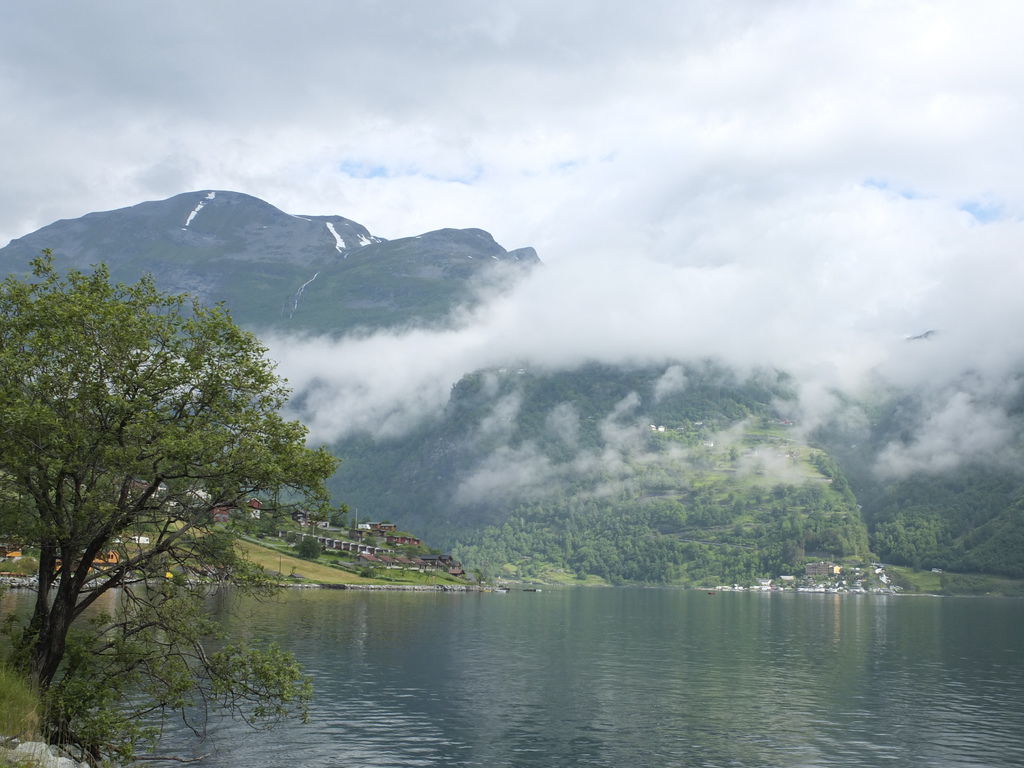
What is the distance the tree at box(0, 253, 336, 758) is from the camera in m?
35.3

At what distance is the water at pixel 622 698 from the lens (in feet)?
177

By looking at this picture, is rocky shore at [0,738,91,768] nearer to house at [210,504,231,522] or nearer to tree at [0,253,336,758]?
tree at [0,253,336,758]

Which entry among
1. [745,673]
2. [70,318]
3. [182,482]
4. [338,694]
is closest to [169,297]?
[70,318]

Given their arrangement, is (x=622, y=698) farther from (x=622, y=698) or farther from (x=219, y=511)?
(x=219, y=511)

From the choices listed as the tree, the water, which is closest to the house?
the tree

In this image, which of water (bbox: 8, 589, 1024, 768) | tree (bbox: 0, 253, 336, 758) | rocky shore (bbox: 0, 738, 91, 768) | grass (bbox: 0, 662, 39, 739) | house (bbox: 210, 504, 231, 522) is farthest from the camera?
water (bbox: 8, 589, 1024, 768)

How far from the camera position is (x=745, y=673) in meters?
91.9

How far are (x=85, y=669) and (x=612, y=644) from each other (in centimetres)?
9041

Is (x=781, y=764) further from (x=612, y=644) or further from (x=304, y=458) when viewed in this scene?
→ (x=612, y=644)

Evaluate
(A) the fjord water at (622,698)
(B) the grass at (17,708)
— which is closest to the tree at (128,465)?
(B) the grass at (17,708)

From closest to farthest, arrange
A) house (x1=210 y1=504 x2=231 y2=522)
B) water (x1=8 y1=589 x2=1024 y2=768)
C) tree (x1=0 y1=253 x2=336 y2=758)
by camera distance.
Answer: tree (x1=0 y1=253 x2=336 y2=758)
house (x1=210 y1=504 x2=231 y2=522)
water (x1=8 y1=589 x2=1024 y2=768)

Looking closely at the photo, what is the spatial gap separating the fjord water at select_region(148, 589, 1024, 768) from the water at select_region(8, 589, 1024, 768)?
0.23 metres

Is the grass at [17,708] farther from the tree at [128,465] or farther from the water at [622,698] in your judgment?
the water at [622,698]

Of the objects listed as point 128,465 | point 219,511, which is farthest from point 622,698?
point 128,465
